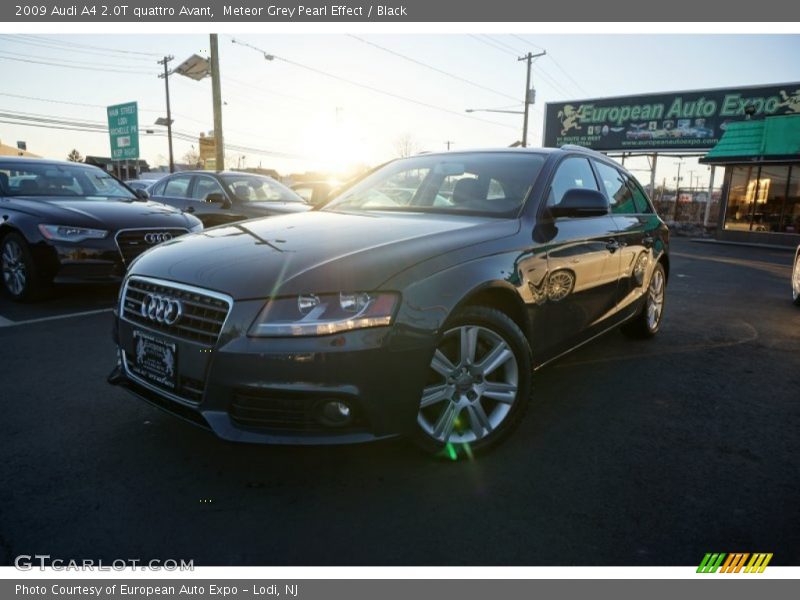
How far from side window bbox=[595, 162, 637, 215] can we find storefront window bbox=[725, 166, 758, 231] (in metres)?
21.2

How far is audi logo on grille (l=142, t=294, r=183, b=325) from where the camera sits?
2.38 m

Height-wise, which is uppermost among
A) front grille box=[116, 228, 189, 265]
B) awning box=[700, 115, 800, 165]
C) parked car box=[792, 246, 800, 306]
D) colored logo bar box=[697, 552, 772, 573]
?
awning box=[700, 115, 800, 165]

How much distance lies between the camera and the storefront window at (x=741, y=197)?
72.1 ft

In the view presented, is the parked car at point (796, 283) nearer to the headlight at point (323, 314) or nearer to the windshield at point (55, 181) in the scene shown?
the headlight at point (323, 314)

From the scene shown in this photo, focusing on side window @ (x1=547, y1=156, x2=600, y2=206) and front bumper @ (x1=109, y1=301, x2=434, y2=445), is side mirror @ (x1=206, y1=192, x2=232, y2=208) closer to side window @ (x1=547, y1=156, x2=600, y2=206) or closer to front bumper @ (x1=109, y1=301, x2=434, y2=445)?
side window @ (x1=547, y1=156, x2=600, y2=206)

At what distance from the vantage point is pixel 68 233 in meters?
5.58

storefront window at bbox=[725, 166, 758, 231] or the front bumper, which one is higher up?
storefront window at bbox=[725, 166, 758, 231]

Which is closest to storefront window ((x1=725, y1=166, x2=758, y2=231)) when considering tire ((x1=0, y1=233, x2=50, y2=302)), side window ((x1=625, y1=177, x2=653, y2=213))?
side window ((x1=625, y1=177, x2=653, y2=213))

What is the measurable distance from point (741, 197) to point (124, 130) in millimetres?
31979

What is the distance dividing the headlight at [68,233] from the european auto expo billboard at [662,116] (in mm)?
28087

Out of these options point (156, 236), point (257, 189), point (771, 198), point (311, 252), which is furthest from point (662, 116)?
point (311, 252)

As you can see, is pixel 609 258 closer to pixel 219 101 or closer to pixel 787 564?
pixel 787 564

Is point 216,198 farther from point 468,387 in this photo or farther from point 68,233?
point 468,387

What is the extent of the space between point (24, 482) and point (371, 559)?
1.60 meters
